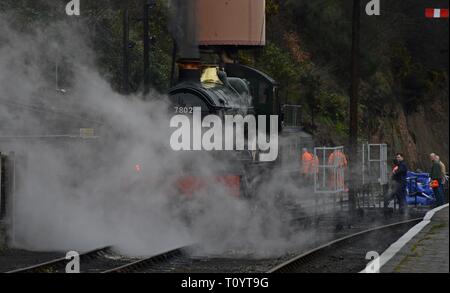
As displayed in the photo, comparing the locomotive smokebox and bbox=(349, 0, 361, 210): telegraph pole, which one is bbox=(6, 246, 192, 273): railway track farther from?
bbox=(349, 0, 361, 210): telegraph pole

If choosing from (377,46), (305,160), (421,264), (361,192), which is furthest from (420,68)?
(421,264)

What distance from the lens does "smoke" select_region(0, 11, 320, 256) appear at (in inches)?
507

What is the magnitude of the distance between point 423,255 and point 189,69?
21.3ft

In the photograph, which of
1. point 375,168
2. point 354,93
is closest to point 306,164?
point 354,93

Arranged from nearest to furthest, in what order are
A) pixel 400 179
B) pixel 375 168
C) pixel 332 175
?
pixel 332 175 → pixel 400 179 → pixel 375 168

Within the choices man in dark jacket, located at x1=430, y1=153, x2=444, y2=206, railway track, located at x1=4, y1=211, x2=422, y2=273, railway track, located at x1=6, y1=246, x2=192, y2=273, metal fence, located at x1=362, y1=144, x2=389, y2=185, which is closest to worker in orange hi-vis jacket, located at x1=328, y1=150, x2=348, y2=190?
metal fence, located at x1=362, y1=144, x2=389, y2=185

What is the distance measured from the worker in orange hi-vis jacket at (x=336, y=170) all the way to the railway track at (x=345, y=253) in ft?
6.36

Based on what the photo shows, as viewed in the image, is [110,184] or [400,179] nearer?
[110,184]

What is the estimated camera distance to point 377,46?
3391cm

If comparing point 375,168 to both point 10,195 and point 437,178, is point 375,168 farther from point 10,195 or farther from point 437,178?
point 10,195

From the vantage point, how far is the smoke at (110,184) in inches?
507

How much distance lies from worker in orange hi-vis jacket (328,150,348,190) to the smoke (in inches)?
130

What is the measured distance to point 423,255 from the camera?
29.7 ft

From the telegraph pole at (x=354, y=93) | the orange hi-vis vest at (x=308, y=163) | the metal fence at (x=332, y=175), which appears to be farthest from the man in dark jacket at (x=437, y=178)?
the orange hi-vis vest at (x=308, y=163)
